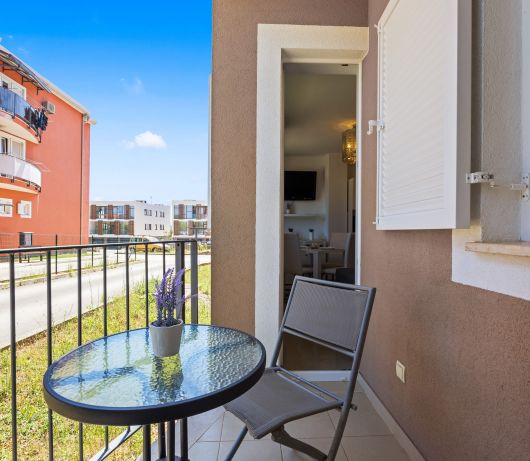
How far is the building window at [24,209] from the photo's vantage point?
11846 millimetres

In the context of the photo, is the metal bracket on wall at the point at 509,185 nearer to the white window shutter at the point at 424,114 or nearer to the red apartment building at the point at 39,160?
the white window shutter at the point at 424,114

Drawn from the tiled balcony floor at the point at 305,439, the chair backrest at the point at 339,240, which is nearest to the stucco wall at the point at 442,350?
the tiled balcony floor at the point at 305,439

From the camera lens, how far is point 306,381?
149cm

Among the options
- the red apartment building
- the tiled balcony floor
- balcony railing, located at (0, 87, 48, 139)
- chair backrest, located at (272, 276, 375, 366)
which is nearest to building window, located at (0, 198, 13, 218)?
the red apartment building

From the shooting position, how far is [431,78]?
49.6 inches

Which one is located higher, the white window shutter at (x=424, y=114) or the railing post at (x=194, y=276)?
the white window shutter at (x=424, y=114)

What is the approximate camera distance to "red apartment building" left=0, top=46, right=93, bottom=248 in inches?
417

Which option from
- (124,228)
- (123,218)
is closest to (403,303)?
(124,228)

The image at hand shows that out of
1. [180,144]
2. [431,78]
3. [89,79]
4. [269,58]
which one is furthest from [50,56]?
[431,78]

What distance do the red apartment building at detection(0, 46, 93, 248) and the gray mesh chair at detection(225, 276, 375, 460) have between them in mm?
9782

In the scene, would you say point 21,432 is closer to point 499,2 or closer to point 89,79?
point 499,2

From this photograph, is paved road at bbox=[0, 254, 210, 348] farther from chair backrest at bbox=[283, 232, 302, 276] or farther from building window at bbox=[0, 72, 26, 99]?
building window at bbox=[0, 72, 26, 99]

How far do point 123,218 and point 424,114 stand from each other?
26.5 metres

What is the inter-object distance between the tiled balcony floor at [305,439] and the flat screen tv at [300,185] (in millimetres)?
5970
